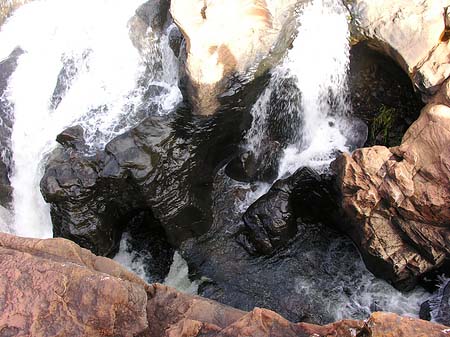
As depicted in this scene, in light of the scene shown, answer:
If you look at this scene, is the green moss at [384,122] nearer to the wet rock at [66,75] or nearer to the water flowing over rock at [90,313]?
the water flowing over rock at [90,313]

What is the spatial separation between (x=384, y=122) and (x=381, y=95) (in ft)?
1.45

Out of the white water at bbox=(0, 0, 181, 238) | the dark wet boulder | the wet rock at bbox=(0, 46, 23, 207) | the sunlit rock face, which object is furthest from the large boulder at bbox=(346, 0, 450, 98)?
the wet rock at bbox=(0, 46, 23, 207)

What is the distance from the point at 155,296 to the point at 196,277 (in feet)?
7.57

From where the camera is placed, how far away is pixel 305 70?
7.33 m

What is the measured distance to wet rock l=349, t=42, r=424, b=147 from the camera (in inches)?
275

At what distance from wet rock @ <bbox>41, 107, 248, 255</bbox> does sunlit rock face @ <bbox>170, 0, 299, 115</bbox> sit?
63cm

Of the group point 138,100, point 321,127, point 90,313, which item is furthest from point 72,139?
point 321,127

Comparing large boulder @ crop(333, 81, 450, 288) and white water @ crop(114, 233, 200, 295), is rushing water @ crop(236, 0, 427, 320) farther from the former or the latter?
white water @ crop(114, 233, 200, 295)

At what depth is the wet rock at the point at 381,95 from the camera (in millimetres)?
6988

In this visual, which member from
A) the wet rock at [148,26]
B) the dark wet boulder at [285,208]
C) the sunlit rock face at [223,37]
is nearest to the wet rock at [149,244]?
the dark wet boulder at [285,208]

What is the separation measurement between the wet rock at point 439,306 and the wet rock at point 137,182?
360 cm

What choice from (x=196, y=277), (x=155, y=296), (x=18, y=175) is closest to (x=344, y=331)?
(x=155, y=296)

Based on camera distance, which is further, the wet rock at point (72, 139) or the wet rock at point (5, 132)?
the wet rock at point (5, 132)

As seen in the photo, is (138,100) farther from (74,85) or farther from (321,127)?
(321,127)
